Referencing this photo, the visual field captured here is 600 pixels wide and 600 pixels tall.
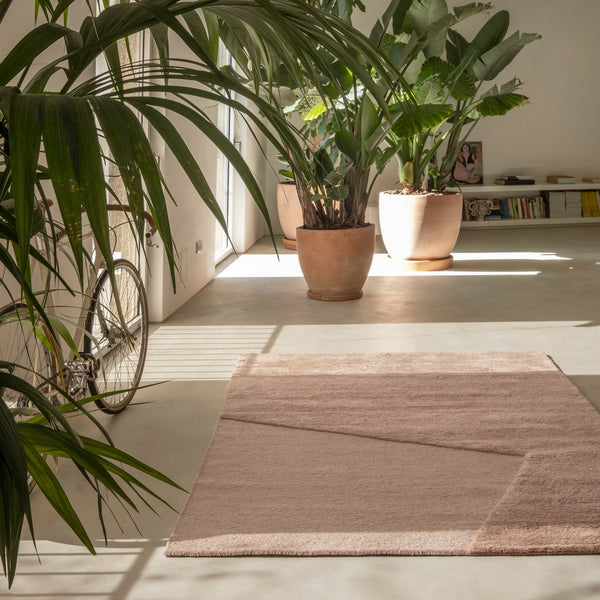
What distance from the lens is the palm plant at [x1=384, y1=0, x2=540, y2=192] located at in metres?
5.96

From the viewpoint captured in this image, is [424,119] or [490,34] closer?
[424,119]

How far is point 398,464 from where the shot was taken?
9.44 feet

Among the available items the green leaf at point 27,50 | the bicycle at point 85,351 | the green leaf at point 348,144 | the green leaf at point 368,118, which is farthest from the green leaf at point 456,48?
the green leaf at point 27,50

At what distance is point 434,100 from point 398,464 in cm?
407

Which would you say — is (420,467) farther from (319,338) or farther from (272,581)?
(319,338)

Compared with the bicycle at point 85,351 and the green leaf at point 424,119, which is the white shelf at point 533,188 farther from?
the bicycle at point 85,351

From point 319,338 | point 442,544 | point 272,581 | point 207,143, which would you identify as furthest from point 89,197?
point 207,143

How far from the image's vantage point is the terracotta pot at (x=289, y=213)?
26.7ft

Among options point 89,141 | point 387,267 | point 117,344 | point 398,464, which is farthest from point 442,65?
point 89,141

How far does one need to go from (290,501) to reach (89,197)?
6.11 ft

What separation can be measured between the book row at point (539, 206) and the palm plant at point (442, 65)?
258 centimetres

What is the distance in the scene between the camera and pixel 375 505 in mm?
2553

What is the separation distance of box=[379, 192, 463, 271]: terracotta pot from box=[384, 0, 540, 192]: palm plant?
23cm

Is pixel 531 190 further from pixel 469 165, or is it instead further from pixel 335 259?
pixel 335 259
